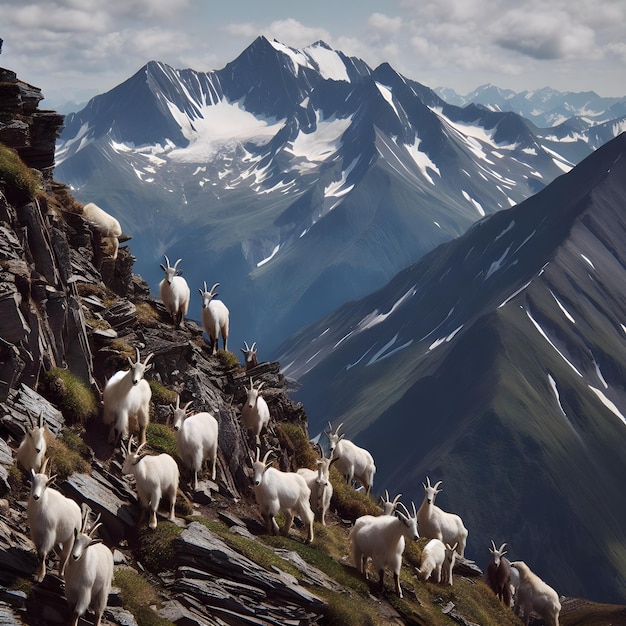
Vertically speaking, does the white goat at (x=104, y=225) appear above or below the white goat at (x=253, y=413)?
above

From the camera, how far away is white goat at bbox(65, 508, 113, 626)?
64.2ft

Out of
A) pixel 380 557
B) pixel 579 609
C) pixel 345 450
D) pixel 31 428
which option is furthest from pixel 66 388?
pixel 579 609

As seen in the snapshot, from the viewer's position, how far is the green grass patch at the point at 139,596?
2134 cm

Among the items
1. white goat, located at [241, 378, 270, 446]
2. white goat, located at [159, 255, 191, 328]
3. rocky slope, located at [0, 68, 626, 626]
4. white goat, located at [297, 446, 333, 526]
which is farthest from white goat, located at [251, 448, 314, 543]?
white goat, located at [159, 255, 191, 328]

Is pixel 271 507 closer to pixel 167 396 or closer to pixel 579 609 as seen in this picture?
pixel 167 396

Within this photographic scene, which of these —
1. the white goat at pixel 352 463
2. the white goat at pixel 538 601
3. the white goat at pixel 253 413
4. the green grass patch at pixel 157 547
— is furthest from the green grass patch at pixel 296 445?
the green grass patch at pixel 157 547

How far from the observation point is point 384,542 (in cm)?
2819

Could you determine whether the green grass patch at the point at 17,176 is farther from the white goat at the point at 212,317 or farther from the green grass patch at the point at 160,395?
the white goat at the point at 212,317

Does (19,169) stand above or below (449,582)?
above

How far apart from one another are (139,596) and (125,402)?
7683 mm

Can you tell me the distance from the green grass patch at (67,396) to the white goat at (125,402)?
0.72 metres

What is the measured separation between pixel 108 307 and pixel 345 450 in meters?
13.8

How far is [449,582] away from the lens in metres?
33.8

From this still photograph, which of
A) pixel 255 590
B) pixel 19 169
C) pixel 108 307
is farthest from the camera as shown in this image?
pixel 108 307
